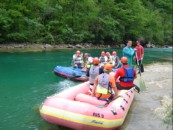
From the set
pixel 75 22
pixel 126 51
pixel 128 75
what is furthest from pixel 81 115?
pixel 75 22

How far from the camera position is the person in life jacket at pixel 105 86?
7.28 m

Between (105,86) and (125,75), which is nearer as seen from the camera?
(105,86)

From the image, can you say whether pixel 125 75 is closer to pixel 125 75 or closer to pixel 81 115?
pixel 125 75

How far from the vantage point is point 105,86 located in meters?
7.41

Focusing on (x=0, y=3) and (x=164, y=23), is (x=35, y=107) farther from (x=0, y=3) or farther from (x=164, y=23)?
(x=164, y=23)

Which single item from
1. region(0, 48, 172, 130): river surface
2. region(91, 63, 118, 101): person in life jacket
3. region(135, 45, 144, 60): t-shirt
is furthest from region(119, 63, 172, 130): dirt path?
region(0, 48, 172, 130): river surface

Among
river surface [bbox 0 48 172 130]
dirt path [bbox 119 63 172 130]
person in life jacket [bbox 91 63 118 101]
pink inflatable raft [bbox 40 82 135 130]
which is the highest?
person in life jacket [bbox 91 63 118 101]

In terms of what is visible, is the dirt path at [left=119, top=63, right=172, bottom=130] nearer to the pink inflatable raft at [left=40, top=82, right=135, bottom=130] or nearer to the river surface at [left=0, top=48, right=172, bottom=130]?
the pink inflatable raft at [left=40, top=82, right=135, bottom=130]

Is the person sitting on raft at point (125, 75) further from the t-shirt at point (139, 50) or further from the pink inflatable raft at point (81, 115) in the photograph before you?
the t-shirt at point (139, 50)

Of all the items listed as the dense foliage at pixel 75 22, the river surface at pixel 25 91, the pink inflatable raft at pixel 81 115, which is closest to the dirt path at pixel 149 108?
the pink inflatable raft at pixel 81 115

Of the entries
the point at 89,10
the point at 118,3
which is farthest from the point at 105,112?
the point at 118,3

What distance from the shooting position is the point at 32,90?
12.2 meters

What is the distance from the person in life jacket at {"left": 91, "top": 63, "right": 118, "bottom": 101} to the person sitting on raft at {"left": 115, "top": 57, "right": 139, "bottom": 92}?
890 millimetres

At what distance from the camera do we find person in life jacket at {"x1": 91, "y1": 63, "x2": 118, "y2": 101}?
728cm
